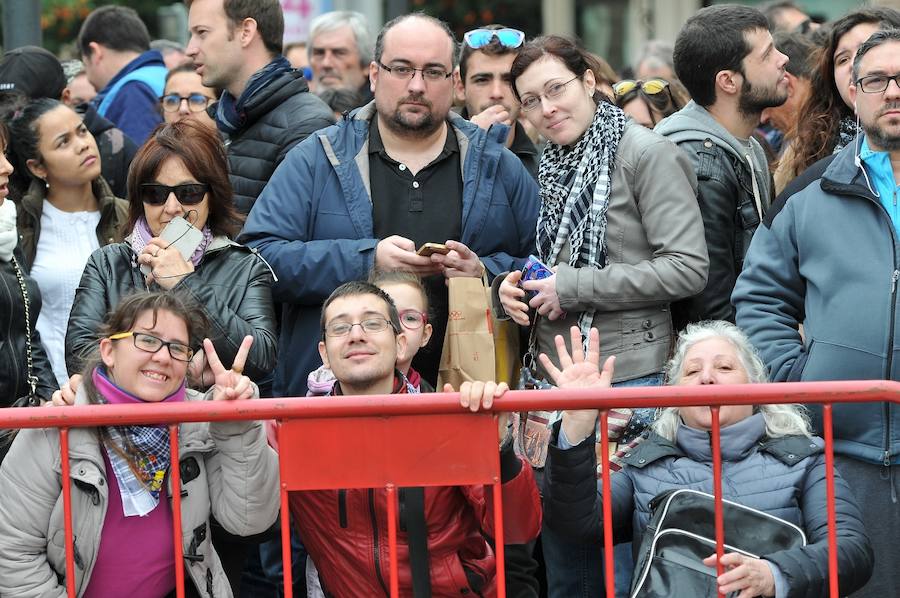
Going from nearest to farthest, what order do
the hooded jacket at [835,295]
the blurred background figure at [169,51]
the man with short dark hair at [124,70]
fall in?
1. the hooded jacket at [835,295]
2. the man with short dark hair at [124,70]
3. the blurred background figure at [169,51]

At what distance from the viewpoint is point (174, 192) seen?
504 cm

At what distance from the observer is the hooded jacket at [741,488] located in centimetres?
399

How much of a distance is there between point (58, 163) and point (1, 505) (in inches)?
84.5

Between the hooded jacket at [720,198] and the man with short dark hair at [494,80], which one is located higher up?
the man with short dark hair at [494,80]

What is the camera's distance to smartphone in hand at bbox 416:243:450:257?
488 cm

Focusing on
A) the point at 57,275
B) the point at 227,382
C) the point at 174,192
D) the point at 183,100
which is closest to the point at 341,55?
the point at 183,100

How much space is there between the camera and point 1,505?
13.2 feet

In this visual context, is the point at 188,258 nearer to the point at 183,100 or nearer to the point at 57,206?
the point at 57,206

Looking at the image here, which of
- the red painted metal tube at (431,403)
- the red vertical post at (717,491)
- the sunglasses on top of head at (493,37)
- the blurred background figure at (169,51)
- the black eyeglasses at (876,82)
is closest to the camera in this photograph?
the red painted metal tube at (431,403)

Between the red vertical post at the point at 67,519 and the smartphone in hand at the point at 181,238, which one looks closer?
the red vertical post at the point at 67,519

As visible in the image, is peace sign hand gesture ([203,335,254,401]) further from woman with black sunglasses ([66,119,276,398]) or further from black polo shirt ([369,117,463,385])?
black polo shirt ([369,117,463,385])

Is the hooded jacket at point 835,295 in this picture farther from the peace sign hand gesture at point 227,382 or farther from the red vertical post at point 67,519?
the red vertical post at point 67,519

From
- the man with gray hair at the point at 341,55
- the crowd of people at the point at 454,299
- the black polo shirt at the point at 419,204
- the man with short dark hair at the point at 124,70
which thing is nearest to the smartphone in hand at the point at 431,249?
the crowd of people at the point at 454,299

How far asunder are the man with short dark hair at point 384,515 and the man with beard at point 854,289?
3.48 ft
